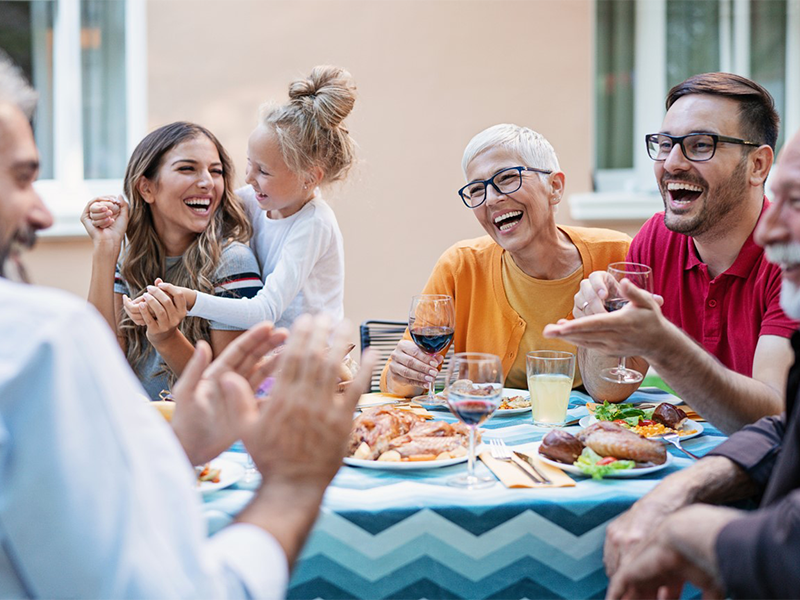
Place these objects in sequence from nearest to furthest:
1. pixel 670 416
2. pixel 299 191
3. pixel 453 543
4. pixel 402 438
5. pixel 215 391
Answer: pixel 215 391
pixel 453 543
pixel 402 438
pixel 670 416
pixel 299 191

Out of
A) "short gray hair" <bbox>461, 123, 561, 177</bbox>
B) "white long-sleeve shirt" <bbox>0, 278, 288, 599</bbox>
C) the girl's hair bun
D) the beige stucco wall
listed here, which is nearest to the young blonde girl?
the girl's hair bun

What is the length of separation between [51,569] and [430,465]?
3.21 feet

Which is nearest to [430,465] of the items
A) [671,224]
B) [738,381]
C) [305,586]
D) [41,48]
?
[305,586]

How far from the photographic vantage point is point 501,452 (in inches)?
75.0

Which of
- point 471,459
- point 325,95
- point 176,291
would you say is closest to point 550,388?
point 471,459

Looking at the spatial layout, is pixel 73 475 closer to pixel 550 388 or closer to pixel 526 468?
pixel 526 468

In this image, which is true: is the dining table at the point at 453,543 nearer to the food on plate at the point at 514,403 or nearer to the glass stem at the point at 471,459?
the glass stem at the point at 471,459

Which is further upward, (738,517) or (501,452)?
(738,517)

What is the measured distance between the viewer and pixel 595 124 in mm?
5812

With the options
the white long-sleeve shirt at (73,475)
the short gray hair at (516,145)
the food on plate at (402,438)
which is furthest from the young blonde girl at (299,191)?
the white long-sleeve shirt at (73,475)

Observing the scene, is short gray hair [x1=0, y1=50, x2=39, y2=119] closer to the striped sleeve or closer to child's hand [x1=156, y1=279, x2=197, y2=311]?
child's hand [x1=156, y1=279, x2=197, y2=311]

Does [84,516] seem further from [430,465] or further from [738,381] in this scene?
[738,381]

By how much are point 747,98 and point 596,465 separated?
1.57 m

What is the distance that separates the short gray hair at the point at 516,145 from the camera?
9.77 feet
